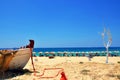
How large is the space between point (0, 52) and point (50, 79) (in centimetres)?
358

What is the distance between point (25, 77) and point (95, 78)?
13.2ft

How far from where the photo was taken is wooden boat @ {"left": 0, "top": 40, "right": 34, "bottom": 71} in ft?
49.8

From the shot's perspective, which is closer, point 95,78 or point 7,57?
point 95,78

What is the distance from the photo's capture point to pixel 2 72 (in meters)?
15.5

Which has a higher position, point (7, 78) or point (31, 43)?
point (31, 43)

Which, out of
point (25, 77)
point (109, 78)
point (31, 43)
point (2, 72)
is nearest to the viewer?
point (109, 78)

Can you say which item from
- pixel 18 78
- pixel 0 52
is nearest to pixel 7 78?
pixel 18 78

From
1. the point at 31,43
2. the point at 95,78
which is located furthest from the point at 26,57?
the point at 95,78

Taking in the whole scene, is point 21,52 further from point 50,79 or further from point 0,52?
point 50,79

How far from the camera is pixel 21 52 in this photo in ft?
53.1

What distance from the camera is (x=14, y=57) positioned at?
15.6 metres

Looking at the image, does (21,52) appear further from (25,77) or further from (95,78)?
(95,78)

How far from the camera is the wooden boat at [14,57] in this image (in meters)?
15.2

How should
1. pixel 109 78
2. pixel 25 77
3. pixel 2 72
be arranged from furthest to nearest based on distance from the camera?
pixel 2 72 → pixel 25 77 → pixel 109 78
